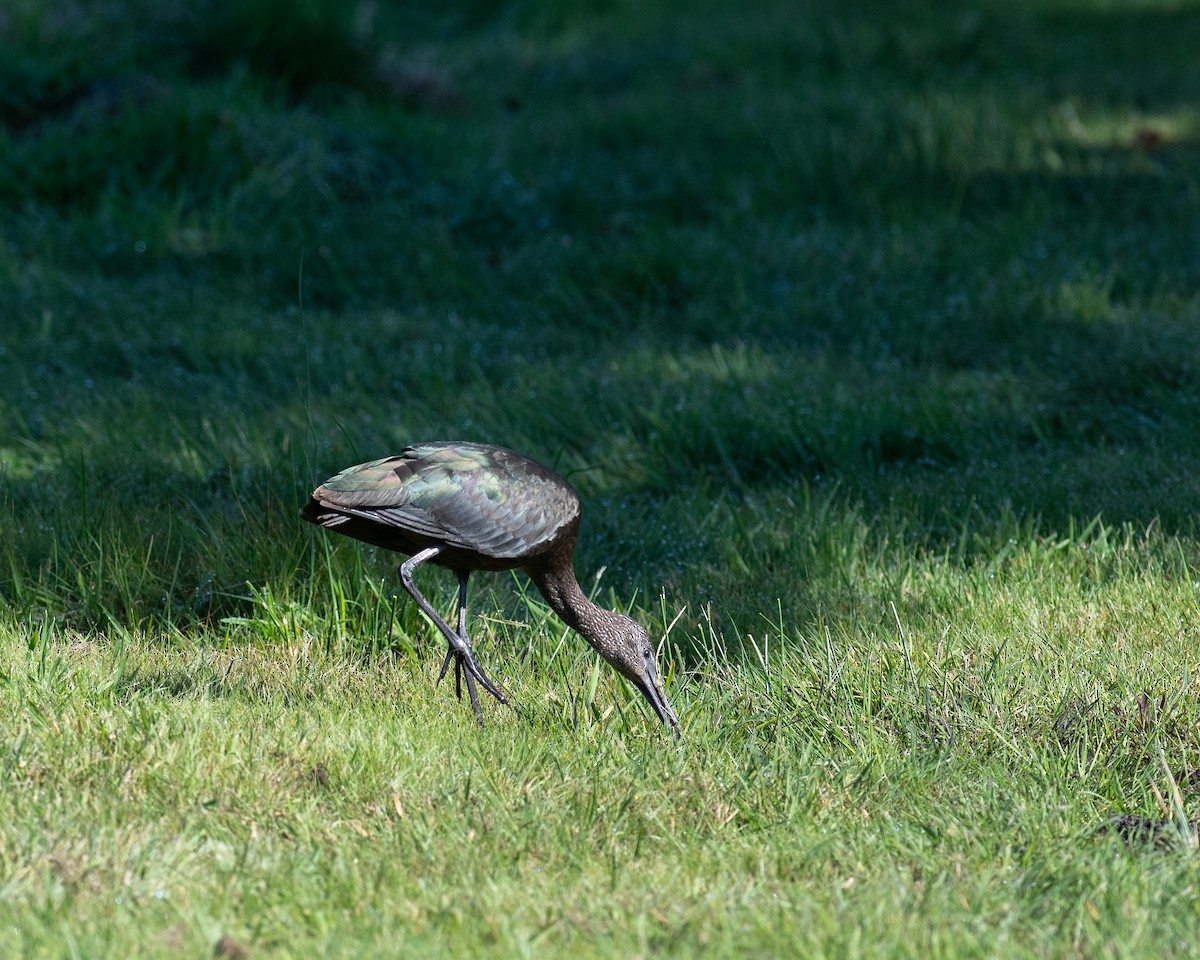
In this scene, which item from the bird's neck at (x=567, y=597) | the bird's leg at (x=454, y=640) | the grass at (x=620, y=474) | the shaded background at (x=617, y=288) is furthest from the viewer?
the shaded background at (x=617, y=288)

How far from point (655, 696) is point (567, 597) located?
421 millimetres

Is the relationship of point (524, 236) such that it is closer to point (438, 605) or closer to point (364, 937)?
point (438, 605)

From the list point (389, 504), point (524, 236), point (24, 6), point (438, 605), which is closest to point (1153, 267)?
point (524, 236)

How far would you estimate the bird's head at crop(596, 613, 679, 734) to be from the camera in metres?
4.02

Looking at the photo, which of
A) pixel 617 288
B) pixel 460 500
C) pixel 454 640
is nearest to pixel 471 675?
pixel 454 640

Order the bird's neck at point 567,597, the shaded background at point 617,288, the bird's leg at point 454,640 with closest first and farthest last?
1. the bird's leg at point 454,640
2. the bird's neck at point 567,597
3. the shaded background at point 617,288

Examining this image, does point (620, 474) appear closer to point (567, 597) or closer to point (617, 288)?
point (567, 597)

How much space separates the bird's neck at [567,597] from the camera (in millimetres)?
4188

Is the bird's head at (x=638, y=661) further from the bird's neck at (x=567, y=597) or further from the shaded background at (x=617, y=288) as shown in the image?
the shaded background at (x=617, y=288)

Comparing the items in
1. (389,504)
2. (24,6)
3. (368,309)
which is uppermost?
(24,6)

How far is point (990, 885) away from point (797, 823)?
0.49m

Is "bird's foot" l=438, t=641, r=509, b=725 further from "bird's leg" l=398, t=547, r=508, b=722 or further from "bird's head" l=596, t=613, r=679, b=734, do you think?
"bird's head" l=596, t=613, r=679, b=734

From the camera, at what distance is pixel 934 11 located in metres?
12.3

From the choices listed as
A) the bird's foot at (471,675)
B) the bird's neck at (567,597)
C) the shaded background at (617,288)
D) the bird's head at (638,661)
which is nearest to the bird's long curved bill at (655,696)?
the bird's head at (638,661)
